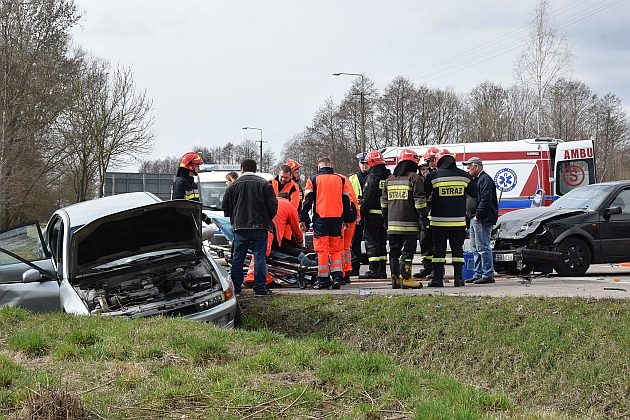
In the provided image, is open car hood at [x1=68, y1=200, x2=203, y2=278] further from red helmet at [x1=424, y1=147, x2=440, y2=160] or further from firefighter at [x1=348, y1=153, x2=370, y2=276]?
firefighter at [x1=348, y1=153, x2=370, y2=276]

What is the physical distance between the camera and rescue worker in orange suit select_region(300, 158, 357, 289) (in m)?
10.4

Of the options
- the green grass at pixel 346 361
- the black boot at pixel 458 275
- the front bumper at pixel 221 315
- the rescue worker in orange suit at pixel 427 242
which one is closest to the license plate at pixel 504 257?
the rescue worker in orange suit at pixel 427 242

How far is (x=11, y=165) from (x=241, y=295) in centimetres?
2370

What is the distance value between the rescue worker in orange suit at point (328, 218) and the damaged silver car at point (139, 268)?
2.41m

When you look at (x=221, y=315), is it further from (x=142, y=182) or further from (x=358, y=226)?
(x=142, y=182)

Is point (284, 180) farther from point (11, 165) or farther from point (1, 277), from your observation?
point (11, 165)

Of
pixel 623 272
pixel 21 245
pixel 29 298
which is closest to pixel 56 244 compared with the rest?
pixel 21 245

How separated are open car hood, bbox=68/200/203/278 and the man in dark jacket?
1.16 metres

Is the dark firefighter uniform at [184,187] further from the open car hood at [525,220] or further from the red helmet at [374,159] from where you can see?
the open car hood at [525,220]

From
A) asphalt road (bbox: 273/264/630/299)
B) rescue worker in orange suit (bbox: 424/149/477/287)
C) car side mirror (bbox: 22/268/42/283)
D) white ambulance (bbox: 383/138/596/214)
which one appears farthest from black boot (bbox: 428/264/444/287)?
white ambulance (bbox: 383/138/596/214)

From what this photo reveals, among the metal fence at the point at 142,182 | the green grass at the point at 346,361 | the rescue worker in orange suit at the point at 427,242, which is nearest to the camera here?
the green grass at the point at 346,361

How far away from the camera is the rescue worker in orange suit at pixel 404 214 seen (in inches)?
397

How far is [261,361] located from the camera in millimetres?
5395

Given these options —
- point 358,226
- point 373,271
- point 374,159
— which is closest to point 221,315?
point 373,271
